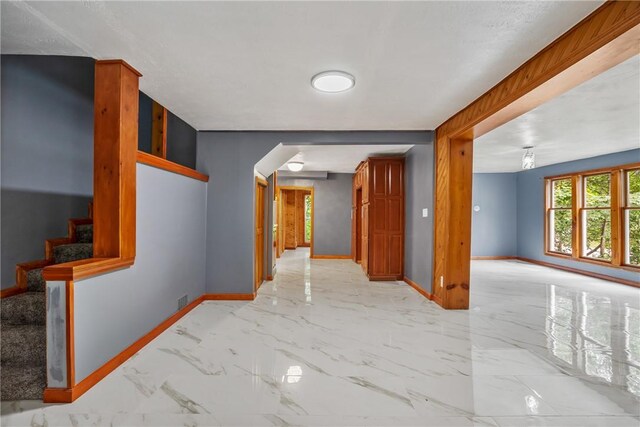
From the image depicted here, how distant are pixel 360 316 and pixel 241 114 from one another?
8.97ft

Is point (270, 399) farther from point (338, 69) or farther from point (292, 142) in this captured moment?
point (292, 142)

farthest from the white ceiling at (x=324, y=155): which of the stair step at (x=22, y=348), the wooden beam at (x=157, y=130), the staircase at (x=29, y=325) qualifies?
the stair step at (x=22, y=348)

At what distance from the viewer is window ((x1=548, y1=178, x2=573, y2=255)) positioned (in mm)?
6648

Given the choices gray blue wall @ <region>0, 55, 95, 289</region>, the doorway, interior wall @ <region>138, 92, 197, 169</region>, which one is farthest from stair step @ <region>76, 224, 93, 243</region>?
the doorway

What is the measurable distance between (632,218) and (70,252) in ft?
27.8

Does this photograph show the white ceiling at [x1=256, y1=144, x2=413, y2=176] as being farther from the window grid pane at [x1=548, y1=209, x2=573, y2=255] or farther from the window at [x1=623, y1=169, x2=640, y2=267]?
the window grid pane at [x1=548, y1=209, x2=573, y2=255]

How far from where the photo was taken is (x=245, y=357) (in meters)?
2.41

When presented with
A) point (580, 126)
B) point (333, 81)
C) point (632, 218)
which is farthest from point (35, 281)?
point (632, 218)

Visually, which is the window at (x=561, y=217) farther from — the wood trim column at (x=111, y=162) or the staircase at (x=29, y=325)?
the staircase at (x=29, y=325)

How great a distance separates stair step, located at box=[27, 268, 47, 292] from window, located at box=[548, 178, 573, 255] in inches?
354

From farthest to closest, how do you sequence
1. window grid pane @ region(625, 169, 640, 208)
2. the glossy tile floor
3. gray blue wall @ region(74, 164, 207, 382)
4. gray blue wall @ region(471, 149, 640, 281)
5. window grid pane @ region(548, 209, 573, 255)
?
gray blue wall @ region(471, 149, 640, 281) → window grid pane @ region(548, 209, 573, 255) → window grid pane @ region(625, 169, 640, 208) → gray blue wall @ region(74, 164, 207, 382) → the glossy tile floor

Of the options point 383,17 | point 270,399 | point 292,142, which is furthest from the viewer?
point 292,142

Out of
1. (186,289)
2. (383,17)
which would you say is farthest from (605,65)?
(186,289)

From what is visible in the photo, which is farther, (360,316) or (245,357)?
(360,316)
